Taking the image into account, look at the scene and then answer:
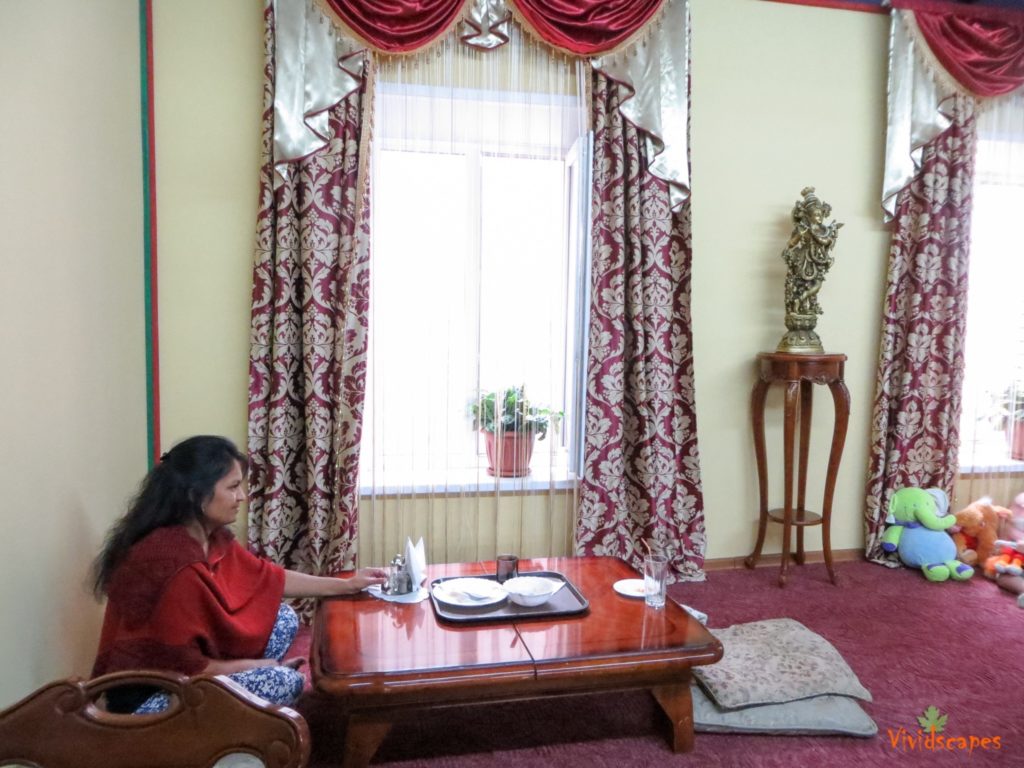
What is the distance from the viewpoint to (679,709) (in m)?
1.82

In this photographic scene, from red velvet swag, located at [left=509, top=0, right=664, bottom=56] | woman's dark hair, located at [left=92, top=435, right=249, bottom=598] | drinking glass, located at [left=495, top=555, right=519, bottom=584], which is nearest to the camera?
woman's dark hair, located at [left=92, top=435, right=249, bottom=598]

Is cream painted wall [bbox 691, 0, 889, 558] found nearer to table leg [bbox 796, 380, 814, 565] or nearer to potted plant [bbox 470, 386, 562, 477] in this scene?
table leg [bbox 796, 380, 814, 565]

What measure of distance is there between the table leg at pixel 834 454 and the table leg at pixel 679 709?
1536 mm

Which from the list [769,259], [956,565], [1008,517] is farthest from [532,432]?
[1008,517]

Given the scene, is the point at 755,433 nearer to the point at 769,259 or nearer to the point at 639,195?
the point at 769,259

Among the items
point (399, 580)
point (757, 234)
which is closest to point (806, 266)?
point (757, 234)

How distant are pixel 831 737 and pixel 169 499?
6.09 ft

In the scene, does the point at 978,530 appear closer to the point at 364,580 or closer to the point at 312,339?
the point at 364,580

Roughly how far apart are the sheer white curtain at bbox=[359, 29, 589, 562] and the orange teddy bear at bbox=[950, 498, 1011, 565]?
1966 mm

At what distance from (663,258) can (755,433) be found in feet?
2.96

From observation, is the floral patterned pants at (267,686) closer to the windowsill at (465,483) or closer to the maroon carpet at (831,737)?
the maroon carpet at (831,737)

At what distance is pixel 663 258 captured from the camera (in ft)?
9.79

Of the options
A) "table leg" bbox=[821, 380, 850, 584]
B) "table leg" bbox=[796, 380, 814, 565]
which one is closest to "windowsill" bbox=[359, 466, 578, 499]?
"table leg" bbox=[796, 380, 814, 565]

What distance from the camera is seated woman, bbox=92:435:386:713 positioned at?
1540mm
